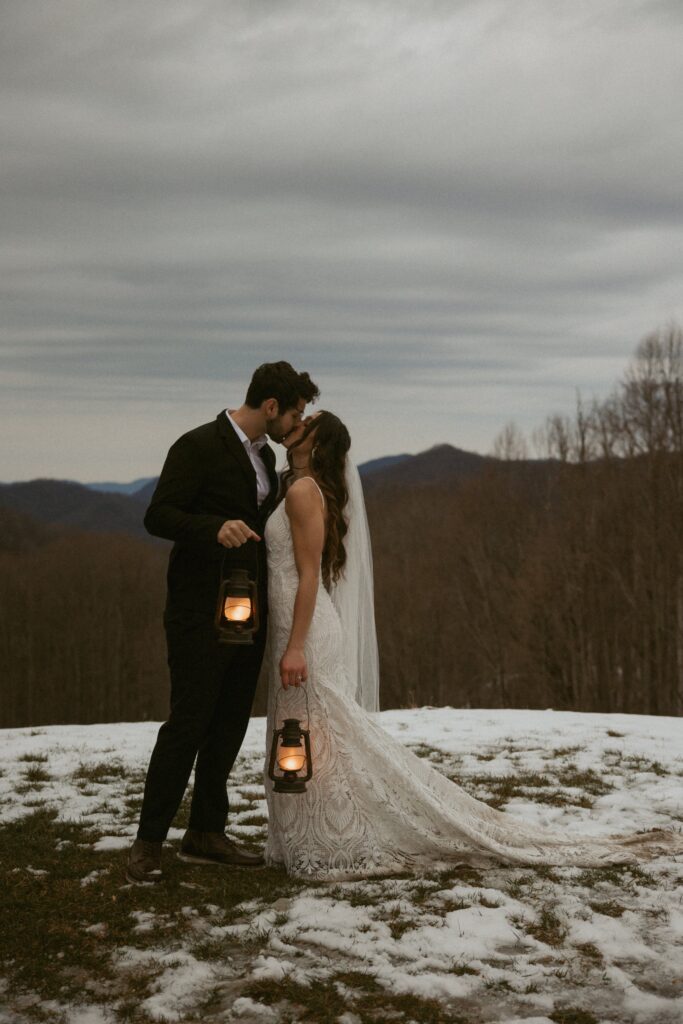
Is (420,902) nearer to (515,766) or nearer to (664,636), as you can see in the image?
(515,766)

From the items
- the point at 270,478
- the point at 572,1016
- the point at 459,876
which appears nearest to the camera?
the point at 572,1016

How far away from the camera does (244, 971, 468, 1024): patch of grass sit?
3.16 meters

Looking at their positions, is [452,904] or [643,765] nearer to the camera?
[452,904]

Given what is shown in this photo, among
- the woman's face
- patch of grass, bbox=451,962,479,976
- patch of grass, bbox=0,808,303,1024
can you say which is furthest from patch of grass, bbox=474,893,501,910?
the woman's face

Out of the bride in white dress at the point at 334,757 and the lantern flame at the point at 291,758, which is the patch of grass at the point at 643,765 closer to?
the bride in white dress at the point at 334,757

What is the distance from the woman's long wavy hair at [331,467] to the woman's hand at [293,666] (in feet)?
1.72

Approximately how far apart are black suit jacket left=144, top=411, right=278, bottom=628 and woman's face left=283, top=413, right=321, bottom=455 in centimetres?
25

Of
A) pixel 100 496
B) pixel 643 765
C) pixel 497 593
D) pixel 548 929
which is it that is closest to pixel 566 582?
pixel 497 593

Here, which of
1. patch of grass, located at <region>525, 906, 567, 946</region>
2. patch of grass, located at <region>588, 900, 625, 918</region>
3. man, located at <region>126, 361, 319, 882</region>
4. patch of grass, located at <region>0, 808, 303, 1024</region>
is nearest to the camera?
patch of grass, located at <region>0, 808, 303, 1024</region>

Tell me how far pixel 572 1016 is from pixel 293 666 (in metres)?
2.06

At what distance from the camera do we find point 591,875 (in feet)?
15.2

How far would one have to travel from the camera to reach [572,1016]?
318cm

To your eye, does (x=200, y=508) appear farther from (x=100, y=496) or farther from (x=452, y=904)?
(x=100, y=496)

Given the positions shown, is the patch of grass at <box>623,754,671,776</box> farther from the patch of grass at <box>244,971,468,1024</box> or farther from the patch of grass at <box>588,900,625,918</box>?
the patch of grass at <box>244,971,468,1024</box>
